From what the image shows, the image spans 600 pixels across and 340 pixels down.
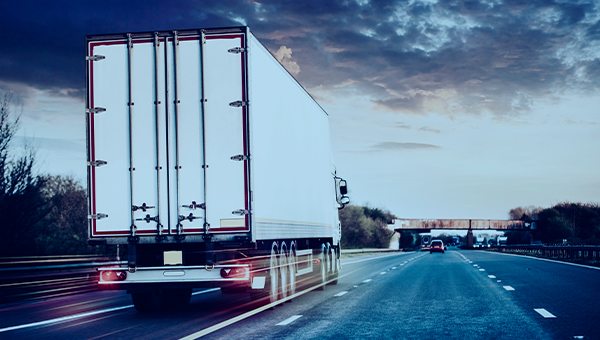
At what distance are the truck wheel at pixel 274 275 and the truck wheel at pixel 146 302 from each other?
2159mm

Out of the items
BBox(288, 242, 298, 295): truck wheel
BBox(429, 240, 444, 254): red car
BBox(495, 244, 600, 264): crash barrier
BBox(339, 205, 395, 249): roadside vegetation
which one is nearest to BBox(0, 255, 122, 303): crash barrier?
BBox(288, 242, 298, 295): truck wheel

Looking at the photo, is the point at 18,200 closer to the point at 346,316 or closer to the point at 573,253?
the point at 346,316

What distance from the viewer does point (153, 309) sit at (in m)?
12.2

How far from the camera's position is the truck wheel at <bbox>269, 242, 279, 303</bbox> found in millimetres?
12062

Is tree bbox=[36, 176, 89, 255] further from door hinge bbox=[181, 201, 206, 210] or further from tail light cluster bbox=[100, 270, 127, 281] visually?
door hinge bbox=[181, 201, 206, 210]

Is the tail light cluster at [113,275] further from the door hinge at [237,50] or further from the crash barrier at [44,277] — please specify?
the door hinge at [237,50]

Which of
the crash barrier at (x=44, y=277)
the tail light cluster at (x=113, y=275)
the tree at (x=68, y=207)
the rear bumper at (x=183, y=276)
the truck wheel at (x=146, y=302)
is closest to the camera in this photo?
the rear bumper at (x=183, y=276)

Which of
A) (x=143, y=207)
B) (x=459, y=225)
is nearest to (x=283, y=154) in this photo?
(x=143, y=207)

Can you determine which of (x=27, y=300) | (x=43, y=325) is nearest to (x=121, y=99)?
(x=43, y=325)

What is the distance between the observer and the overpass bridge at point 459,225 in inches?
5531

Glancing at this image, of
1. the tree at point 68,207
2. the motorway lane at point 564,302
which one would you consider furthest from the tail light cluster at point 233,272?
the tree at point 68,207

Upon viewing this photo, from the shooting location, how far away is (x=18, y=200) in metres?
26.5

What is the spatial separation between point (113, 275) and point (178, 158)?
2245 millimetres

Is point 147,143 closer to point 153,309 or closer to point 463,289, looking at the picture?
point 153,309
